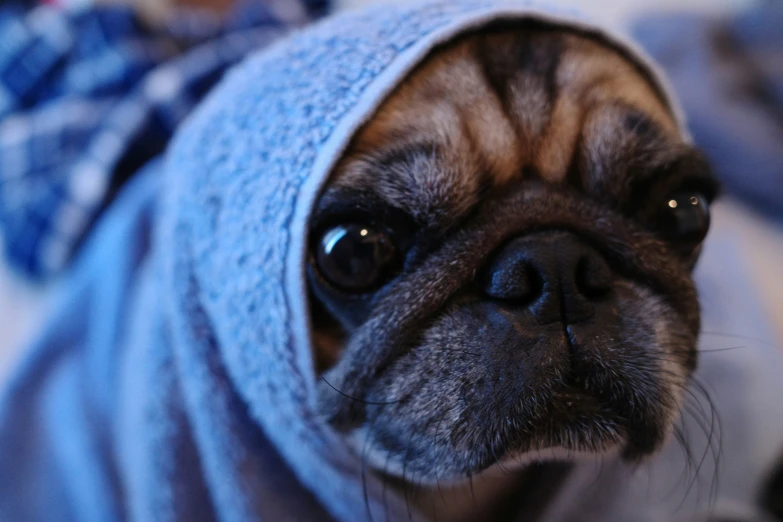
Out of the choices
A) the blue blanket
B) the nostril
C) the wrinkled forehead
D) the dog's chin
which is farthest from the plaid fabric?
the blue blanket

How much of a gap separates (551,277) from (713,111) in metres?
1.75

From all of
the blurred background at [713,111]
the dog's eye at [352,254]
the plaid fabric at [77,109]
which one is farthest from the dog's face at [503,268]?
the plaid fabric at [77,109]

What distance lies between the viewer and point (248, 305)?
2.71 ft

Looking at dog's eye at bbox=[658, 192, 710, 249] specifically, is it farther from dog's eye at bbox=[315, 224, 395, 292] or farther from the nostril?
dog's eye at bbox=[315, 224, 395, 292]

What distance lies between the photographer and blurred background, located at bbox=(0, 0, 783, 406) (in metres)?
1.62

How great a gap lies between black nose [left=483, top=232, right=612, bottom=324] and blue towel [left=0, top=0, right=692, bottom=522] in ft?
0.91

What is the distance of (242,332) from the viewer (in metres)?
0.85

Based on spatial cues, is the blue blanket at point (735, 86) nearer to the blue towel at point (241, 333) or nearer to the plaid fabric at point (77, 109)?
the blue towel at point (241, 333)

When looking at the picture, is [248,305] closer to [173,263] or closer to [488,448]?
[173,263]

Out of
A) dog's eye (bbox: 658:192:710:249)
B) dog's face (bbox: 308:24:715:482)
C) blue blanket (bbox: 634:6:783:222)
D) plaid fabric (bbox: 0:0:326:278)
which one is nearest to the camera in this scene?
dog's face (bbox: 308:24:715:482)

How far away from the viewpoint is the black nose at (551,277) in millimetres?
724

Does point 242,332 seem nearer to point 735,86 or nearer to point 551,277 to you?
point 551,277

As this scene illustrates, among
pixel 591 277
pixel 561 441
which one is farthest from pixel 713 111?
pixel 561 441

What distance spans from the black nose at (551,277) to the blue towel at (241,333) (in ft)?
0.91
